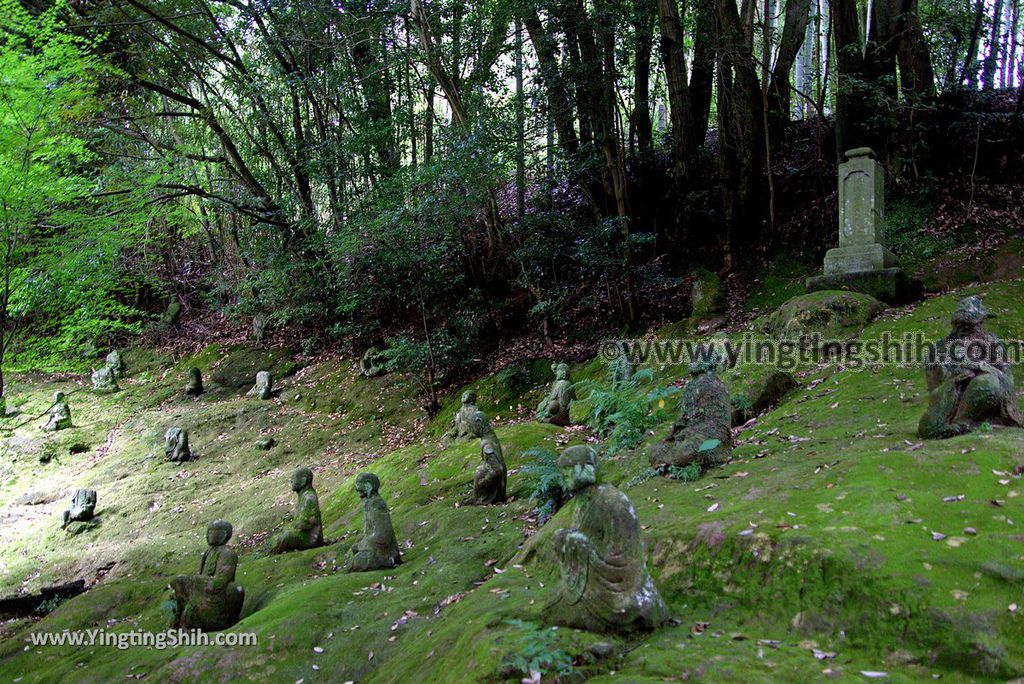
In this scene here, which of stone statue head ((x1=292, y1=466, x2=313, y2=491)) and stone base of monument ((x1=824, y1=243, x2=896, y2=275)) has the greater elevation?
stone base of monument ((x1=824, y1=243, x2=896, y2=275))

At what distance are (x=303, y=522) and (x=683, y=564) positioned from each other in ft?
19.3

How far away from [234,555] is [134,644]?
1.32 metres

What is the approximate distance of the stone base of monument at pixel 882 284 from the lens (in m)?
10.9

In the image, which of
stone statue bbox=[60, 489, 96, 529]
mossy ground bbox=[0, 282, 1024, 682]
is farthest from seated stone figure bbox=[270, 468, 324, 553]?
stone statue bbox=[60, 489, 96, 529]

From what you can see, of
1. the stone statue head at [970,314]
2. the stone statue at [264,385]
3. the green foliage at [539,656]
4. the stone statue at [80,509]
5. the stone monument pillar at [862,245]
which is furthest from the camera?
the stone statue at [264,385]

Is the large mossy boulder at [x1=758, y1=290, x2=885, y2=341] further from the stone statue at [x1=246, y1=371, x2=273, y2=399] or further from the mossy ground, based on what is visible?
the stone statue at [x1=246, y1=371, x2=273, y2=399]

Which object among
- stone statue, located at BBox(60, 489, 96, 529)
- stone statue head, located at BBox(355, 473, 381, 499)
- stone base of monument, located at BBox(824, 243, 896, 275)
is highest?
stone base of monument, located at BBox(824, 243, 896, 275)

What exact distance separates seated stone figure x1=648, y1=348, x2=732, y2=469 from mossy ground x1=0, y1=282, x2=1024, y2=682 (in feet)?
0.96

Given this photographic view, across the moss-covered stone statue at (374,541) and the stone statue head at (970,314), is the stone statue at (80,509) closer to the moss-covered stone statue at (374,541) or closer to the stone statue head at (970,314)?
the moss-covered stone statue at (374,541)

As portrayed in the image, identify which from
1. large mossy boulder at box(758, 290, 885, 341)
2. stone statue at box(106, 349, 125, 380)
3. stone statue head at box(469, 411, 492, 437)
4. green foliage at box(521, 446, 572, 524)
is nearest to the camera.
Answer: green foliage at box(521, 446, 572, 524)

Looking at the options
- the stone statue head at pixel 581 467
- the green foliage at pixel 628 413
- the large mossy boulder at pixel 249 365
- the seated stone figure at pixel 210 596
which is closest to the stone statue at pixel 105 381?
the large mossy boulder at pixel 249 365

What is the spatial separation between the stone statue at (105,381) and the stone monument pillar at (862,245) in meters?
19.9

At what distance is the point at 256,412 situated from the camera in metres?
17.2

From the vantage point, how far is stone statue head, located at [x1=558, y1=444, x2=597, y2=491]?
3959mm
